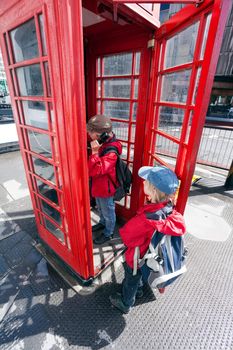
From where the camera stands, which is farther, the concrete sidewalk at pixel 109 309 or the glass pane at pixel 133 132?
the glass pane at pixel 133 132

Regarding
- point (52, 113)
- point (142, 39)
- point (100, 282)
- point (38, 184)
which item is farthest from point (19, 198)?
point (142, 39)

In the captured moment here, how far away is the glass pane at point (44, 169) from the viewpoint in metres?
1.78

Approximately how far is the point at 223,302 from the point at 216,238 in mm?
1051

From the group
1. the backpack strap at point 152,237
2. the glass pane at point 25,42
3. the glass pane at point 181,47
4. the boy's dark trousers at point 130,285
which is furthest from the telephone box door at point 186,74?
the glass pane at point 25,42

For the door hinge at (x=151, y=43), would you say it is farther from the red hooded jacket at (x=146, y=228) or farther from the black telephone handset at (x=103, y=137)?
the red hooded jacket at (x=146, y=228)

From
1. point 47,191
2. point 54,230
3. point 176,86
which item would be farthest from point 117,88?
point 54,230

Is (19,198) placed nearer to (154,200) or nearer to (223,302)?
(154,200)

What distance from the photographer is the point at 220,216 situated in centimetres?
339

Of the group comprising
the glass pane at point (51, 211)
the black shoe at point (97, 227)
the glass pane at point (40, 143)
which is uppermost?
the glass pane at point (40, 143)

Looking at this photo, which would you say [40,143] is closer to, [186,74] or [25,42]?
[25,42]

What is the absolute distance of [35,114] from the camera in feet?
5.30

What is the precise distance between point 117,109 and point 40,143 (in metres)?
1.35

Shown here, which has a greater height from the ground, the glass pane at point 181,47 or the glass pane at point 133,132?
the glass pane at point 181,47

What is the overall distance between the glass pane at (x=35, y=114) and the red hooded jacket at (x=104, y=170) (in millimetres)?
574
